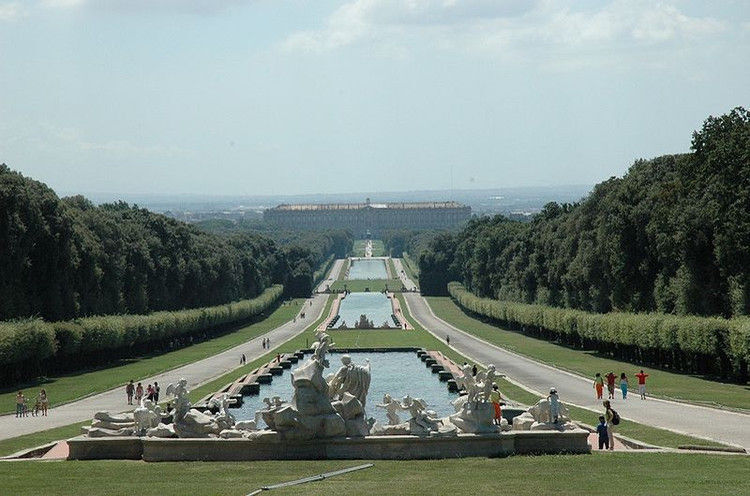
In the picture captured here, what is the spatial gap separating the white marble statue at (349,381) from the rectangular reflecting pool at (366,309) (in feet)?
255

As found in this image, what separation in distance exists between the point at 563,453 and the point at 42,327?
39.2 m

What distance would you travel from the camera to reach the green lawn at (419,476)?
2536cm

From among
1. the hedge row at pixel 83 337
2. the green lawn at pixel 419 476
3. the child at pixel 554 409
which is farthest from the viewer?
the hedge row at pixel 83 337

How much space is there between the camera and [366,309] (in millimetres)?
136250

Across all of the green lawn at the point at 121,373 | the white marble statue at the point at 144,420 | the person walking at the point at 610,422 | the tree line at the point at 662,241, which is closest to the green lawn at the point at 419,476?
the person walking at the point at 610,422

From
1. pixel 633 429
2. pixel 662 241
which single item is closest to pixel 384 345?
pixel 662 241

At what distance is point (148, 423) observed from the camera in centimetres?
3144

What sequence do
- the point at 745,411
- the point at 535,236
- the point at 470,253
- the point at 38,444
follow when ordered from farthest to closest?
1. the point at 470,253
2. the point at 535,236
3. the point at 745,411
4. the point at 38,444

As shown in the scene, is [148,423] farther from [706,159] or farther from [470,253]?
[470,253]

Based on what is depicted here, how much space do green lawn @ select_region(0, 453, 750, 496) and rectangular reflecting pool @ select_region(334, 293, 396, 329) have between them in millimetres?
79506

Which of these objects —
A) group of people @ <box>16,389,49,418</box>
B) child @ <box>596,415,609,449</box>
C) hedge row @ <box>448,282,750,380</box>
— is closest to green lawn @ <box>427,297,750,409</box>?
hedge row @ <box>448,282,750,380</box>

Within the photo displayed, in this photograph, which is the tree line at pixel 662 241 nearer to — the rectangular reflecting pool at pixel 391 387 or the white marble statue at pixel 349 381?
the rectangular reflecting pool at pixel 391 387

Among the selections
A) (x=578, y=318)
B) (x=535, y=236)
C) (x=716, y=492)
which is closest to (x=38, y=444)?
(x=716, y=492)

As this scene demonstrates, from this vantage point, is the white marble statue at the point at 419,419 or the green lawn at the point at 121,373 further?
the green lawn at the point at 121,373
